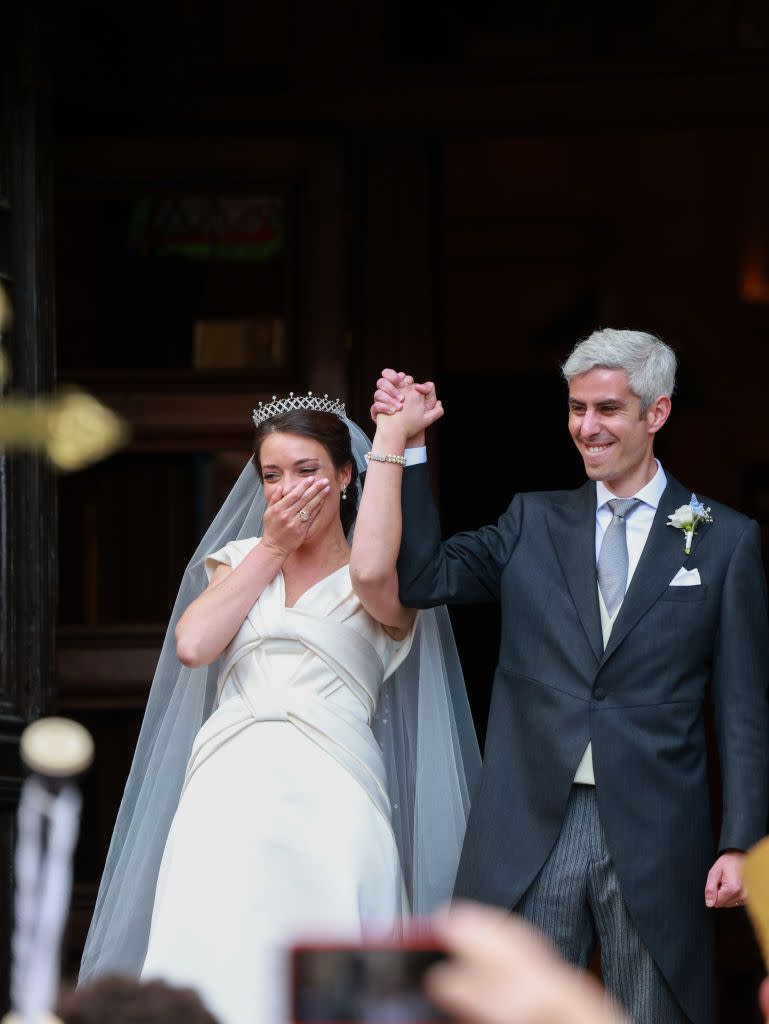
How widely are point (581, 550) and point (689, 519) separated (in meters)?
0.24

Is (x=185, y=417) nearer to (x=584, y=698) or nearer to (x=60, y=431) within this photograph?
(x=584, y=698)

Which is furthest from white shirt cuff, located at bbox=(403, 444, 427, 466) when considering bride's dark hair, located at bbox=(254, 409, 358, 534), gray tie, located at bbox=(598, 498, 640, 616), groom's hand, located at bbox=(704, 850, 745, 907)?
groom's hand, located at bbox=(704, 850, 745, 907)

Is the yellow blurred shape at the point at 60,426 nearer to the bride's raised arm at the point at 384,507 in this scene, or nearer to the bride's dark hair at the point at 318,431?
the bride's raised arm at the point at 384,507

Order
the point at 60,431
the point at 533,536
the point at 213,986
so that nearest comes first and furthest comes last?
the point at 60,431
the point at 213,986
the point at 533,536

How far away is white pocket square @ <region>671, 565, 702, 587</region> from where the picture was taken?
346cm

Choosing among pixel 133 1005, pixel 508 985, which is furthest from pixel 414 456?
pixel 508 985

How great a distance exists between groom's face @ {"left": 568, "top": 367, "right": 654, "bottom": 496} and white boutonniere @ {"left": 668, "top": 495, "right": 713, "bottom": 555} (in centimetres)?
15

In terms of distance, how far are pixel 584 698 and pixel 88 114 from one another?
253 centimetres

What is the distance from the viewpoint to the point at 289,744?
3641 mm

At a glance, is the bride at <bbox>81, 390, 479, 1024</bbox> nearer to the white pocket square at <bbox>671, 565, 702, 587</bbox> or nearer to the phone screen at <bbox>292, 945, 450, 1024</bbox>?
the white pocket square at <bbox>671, 565, 702, 587</bbox>

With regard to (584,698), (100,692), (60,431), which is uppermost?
(60,431)

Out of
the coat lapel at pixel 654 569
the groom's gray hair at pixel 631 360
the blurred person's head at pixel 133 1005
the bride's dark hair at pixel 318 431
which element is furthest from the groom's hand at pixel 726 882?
the blurred person's head at pixel 133 1005

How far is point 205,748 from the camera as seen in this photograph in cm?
371

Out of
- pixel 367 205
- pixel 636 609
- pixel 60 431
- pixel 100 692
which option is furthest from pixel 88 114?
pixel 60 431
